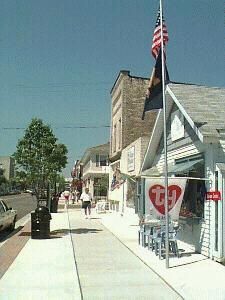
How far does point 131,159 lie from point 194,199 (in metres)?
12.2

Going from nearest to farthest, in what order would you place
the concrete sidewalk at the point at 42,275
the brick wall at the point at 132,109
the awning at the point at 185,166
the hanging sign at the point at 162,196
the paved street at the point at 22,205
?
the concrete sidewalk at the point at 42,275 → the hanging sign at the point at 162,196 → the awning at the point at 185,166 → the brick wall at the point at 132,109 → the paved street at the point at 22,205

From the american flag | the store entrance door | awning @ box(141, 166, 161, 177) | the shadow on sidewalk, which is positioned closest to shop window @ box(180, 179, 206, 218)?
the store entrance door

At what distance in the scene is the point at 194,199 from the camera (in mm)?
12984

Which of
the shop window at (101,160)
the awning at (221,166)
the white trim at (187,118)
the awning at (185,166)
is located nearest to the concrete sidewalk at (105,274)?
the awning at (221,166)

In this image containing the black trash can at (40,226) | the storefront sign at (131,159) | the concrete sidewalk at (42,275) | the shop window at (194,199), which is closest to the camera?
the concrete sidewalk at (42,275)

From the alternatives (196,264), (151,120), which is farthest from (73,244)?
(151,120)

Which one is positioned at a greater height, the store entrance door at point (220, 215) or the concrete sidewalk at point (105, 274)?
the store entrance door at point (220, 215)

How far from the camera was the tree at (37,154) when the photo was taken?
56.7 ft

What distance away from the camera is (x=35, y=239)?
15734 millimetres

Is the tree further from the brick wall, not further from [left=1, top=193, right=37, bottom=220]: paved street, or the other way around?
the brick wall

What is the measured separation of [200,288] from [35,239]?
863 centimetres

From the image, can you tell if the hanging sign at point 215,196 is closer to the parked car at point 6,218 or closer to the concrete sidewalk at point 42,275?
the concrete sidewalk at point 42,275

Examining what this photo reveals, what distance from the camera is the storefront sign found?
80.8ft

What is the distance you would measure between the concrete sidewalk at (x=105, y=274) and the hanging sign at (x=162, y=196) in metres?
1.10
